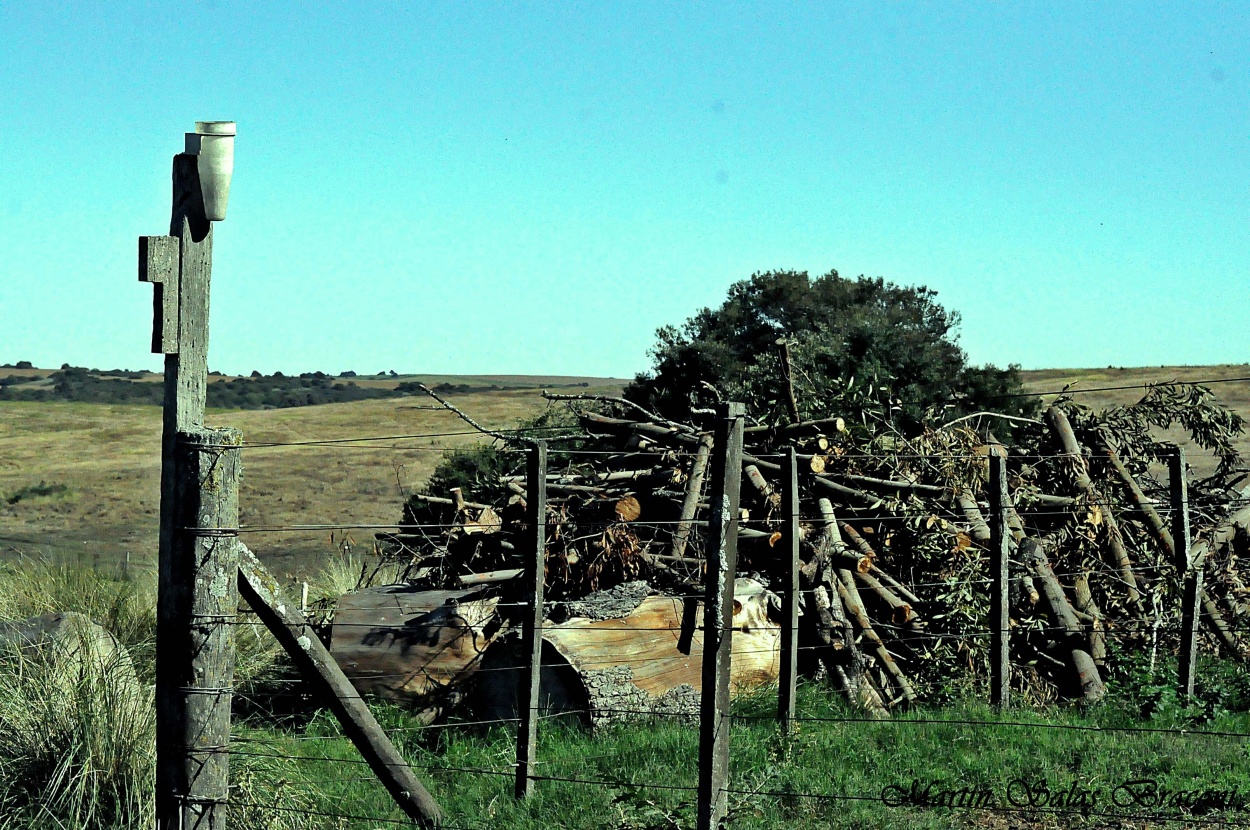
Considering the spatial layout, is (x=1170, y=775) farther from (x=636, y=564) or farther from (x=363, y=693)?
(x=363, y=693)

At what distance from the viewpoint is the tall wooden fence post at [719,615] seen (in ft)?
15.0

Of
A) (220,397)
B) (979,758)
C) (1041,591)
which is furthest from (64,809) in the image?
(220,397)

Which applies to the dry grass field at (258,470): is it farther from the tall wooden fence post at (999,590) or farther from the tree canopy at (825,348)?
the tall wooden fence post at (999,590)

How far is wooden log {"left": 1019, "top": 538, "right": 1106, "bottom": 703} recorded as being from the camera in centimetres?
851

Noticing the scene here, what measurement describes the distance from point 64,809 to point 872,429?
724 cm

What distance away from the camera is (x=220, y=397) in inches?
2457

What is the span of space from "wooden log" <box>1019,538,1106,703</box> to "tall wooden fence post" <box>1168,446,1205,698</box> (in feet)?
1.88

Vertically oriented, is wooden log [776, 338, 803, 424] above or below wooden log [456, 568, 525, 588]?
above

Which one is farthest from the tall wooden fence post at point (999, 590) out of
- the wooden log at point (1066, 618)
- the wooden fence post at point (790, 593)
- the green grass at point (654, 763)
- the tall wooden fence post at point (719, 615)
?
the tall wooden fence post at point (719, 615)

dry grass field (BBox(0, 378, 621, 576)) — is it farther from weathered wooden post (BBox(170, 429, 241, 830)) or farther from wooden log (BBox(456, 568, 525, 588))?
weathered wooden post (BBox(170, 429, 241, 830))

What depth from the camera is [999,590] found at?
8.26 metres

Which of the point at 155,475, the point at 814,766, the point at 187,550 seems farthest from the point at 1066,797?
the point at 155,475

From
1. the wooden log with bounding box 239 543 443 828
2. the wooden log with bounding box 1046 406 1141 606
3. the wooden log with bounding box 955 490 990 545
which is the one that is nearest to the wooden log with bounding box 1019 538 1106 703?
the wooden log with bounding box 955 490 990 545

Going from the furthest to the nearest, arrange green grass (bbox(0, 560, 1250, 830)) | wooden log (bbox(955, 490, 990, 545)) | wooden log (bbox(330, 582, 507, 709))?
wooden log (bbox(955, 490, 990, 545)) < wooden log (bbox(330, 582, 507, 709)) < green grass (bbox(0, 560, 1250, 830))
